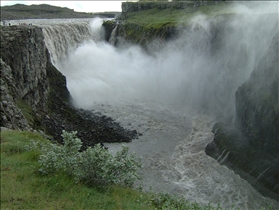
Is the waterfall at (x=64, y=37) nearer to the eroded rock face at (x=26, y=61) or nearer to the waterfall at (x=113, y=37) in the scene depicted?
the waterfall at (x=113, y=37)

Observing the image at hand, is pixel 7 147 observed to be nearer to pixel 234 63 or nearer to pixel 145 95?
pixel 234 63

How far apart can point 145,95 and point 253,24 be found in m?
18.3

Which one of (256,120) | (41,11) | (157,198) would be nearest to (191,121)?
(256,120)

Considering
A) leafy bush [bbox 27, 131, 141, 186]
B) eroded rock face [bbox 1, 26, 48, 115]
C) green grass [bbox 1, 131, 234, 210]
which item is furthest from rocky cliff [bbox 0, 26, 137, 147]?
leafy bush [bbox 27, 131, 141, 186]

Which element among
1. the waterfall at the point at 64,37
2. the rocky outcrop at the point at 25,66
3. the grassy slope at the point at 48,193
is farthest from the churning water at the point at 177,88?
the grassy slope at the point at 48,193

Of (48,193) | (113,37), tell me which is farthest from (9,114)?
(113,37)

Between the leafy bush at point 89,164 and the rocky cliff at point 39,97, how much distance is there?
1145cm

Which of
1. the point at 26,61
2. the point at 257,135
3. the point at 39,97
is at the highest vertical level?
the point at 26,61

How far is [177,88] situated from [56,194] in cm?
3818

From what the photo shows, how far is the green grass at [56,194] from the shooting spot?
362 inches

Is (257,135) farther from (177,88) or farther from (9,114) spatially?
(177,88)

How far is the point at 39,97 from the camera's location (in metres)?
30.7

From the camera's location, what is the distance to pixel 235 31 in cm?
3816

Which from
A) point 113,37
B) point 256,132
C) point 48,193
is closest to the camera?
point 48,193
